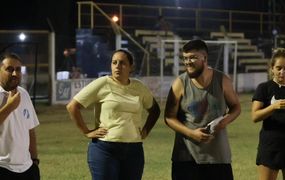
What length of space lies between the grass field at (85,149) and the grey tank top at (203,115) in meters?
3.58

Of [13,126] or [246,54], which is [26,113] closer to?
[13,126]

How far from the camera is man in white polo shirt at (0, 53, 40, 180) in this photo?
422 cm

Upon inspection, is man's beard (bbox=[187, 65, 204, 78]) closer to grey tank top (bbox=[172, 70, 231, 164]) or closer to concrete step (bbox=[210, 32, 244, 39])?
grey tank top (bbox=[172, 70, 231, 164])

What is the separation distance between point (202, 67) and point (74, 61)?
20933 mm

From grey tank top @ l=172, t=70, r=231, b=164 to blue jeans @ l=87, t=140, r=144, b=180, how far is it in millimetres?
391

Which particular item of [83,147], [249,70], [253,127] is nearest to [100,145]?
[83,147]

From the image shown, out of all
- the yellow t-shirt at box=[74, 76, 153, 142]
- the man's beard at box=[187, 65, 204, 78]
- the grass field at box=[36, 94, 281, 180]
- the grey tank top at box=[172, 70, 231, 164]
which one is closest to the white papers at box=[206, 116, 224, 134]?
the grey tank top at box=[172, 70, 231, 164]

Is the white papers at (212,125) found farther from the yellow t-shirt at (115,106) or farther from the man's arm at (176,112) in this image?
the yellow t-shirt at (115,106)

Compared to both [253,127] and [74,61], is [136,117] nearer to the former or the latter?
[253,127]

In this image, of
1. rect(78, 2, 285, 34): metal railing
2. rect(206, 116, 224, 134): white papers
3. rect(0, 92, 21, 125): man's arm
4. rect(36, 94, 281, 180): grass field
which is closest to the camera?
rect(0, 92, 21, 125): man's arm

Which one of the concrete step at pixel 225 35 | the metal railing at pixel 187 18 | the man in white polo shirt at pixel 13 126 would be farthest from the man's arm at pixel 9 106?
the concrete step at pixel 225 35

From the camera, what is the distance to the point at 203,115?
4473 millimetres

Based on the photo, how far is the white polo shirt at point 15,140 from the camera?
13.9 ft

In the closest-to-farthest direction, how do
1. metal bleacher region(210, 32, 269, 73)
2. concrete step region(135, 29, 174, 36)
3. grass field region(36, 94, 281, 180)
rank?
grass field region(36, 94, 281, 180) < concrete step region(135, 29, 174, 36) < metal bleacher region(210, 32, 269, 73)
